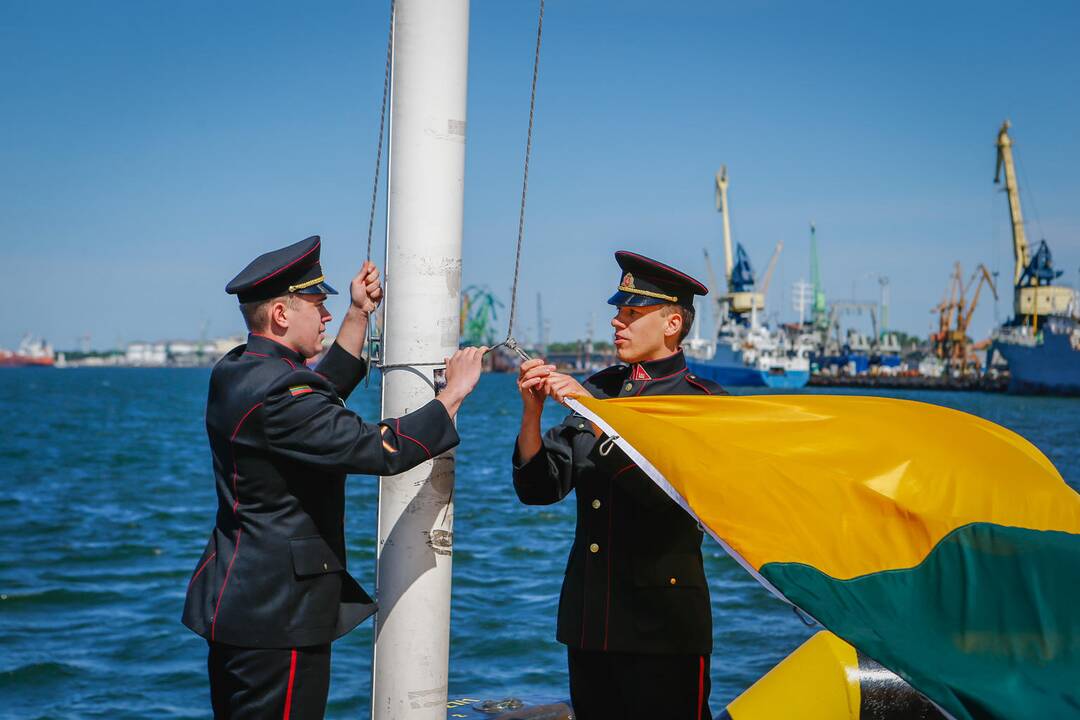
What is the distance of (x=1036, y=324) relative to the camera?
268ft

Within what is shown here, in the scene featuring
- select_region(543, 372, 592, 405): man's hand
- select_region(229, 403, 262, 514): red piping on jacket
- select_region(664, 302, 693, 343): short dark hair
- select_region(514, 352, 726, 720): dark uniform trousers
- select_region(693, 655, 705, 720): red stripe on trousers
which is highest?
select_region(664, 302, 693, 343): short dark hair

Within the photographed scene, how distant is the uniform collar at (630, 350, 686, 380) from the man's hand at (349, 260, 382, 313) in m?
1.01

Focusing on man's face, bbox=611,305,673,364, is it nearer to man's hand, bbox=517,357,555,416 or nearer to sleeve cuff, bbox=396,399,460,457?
man's hand, bbox=517,357,555,416

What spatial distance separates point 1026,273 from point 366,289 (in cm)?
8824

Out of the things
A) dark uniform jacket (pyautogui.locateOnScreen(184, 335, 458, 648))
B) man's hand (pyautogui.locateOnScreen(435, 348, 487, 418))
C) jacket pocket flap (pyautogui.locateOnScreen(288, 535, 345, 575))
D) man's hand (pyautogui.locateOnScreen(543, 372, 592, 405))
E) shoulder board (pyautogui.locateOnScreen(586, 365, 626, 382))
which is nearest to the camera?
dark uniform jacket (pyautogui.locateOnScreen(184, 335, 458, 648))

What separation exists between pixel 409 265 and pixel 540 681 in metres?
5.60

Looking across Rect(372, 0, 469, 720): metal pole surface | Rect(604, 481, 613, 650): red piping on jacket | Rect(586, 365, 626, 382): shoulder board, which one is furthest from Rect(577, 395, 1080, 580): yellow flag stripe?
Rect(372, 0, 469, 720): metal pole surface

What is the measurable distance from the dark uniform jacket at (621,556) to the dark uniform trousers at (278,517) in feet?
1.92

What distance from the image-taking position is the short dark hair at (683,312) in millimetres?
4070

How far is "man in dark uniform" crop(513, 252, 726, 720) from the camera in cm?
372

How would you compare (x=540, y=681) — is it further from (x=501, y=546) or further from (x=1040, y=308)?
(x=1040, y=308)

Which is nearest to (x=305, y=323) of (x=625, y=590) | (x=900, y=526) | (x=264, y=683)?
(x=264, y=683)

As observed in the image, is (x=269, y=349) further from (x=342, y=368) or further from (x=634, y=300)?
(x=634, y=300)

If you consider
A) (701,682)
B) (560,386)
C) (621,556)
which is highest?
(560,386)
